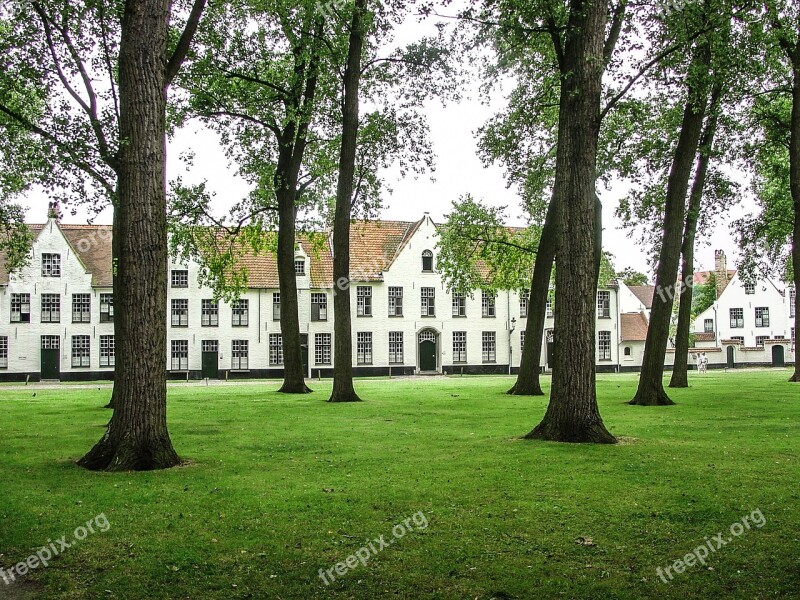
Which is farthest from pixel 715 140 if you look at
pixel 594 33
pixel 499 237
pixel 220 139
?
pixel 220 139

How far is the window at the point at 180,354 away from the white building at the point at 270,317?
0.07 metres

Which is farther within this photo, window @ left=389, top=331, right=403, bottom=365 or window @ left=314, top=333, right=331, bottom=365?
window @ left=389, top=331, right=403, bottom=365

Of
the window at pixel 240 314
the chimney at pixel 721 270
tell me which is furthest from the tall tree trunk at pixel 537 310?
the chimney at pixel 721 270

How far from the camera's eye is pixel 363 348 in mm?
54656

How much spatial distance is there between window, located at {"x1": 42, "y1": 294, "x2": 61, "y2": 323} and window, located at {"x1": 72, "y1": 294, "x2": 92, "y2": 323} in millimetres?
983

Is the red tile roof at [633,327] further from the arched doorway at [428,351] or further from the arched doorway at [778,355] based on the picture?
the arched doorway at [428,351]

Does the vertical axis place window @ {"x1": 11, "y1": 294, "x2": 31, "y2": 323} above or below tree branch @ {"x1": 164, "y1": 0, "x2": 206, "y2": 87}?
below

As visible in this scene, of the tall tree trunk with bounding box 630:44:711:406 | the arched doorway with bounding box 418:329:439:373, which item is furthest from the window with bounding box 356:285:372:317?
the tall tree trunk with bounding box 630:44:711:406

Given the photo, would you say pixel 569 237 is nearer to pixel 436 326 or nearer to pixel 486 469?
pixel 486 469

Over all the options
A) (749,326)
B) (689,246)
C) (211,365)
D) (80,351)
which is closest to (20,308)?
(80,351)

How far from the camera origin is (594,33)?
12758 mm

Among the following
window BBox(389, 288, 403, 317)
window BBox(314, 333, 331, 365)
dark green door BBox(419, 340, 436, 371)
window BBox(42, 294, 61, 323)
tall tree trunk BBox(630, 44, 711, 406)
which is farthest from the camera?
dark green door BBox(419, 340, 436, 371)

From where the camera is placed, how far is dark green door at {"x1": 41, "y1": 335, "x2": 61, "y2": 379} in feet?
163

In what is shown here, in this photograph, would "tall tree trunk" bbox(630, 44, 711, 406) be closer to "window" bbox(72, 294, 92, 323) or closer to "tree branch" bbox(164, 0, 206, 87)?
"tree branch" bbox(164, 0, 206, 87)
